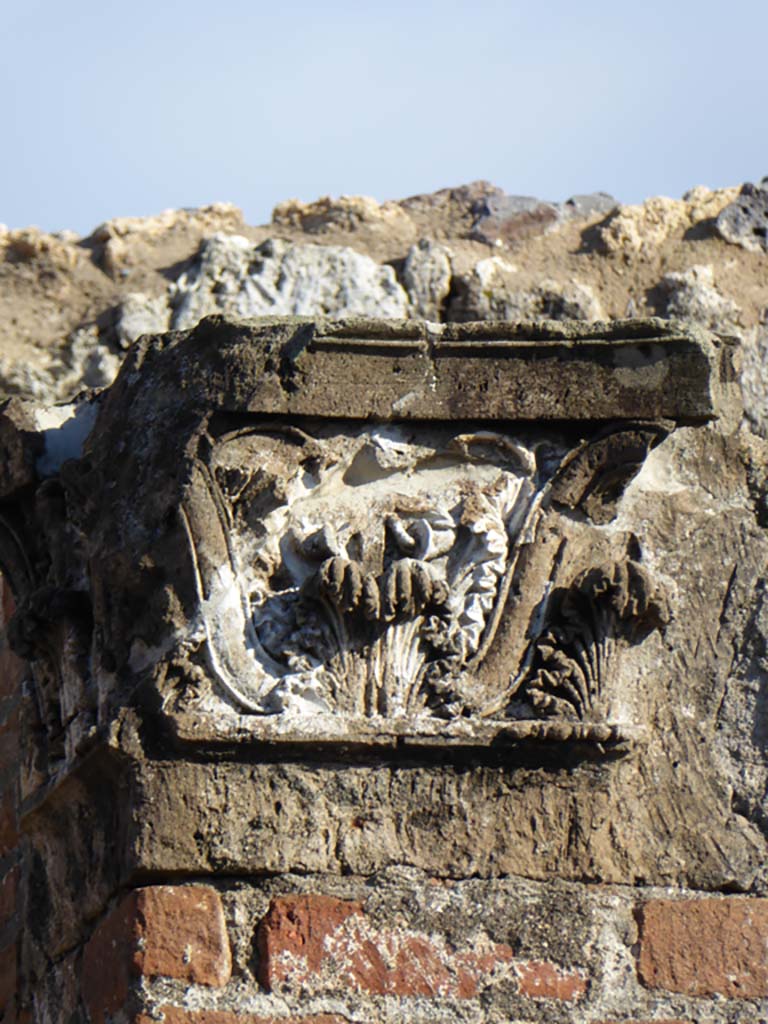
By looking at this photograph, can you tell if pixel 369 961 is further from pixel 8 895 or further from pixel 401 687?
pixel 8 895

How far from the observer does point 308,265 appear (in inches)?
217

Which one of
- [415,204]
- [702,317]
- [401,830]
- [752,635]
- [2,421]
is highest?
[415,204]

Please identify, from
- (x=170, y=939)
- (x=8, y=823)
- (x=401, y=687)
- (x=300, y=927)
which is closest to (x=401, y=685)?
(x=401, y=687)

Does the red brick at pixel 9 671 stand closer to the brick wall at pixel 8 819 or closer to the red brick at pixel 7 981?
the brick wall at pixel 8 819

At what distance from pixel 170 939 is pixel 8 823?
140cm

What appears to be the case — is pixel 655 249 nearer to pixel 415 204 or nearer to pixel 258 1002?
pixel 415 204

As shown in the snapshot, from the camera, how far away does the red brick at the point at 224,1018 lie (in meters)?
3.58

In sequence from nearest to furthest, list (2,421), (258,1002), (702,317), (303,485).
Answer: (258,1002), (303,485), (2,421), (702,317)

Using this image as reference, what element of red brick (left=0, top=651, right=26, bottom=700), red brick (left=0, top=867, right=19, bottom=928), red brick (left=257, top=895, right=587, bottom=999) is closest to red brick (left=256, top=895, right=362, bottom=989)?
red brick (left=257, top=895, right=587, bottom=999)

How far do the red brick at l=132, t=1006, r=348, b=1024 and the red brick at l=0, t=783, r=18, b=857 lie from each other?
1.36 meters

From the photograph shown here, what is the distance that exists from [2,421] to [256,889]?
121 centimetres

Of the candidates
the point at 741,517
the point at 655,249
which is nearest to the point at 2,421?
the point at 741,517

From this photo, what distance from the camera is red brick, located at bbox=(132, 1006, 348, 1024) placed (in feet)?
11.8

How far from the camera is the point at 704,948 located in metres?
3.76
